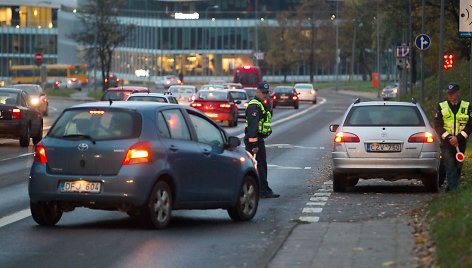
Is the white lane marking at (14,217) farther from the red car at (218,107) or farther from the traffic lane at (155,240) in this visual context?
the red car at (218,107)

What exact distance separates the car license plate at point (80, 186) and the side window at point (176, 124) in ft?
3.67

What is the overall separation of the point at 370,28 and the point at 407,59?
78.5 m

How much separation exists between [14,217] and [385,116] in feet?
22.1

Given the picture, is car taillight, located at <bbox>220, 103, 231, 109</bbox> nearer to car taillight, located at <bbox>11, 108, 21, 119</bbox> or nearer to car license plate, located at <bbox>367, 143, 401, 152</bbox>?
car taillight, located at <bbox>11, 108, 21, 119</bbox>

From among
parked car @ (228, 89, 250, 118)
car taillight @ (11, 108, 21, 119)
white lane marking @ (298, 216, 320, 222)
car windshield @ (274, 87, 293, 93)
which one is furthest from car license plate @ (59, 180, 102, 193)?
car windshield @ (274, 87, 293, 93)

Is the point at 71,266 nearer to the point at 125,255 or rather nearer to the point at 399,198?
the point at 125,255

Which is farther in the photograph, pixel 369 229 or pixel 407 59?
pixel 407 59

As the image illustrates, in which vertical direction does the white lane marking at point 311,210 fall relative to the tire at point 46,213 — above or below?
below

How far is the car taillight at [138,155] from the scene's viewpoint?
13.7 meters

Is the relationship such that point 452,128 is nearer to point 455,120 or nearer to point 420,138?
point 455,120

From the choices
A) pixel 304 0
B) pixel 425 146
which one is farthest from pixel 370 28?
Answer: pixel 425 146

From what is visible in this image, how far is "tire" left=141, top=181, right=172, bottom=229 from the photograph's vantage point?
1377 centimetres

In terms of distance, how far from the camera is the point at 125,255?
12.0 meters

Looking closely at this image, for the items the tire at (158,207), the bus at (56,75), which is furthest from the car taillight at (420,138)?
the bus at (56,75)
